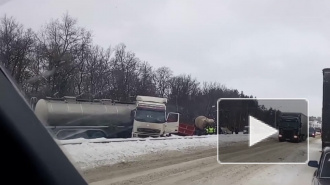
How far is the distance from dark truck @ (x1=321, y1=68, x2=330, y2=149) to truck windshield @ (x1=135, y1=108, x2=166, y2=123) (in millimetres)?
16575

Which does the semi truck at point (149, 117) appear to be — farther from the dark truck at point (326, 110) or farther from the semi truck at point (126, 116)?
the dark truck at point (326, 110)

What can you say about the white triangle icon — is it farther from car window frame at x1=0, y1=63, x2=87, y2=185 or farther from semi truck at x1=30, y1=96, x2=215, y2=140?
semi truck at x1=30, y1=96, x2=215, y2=140

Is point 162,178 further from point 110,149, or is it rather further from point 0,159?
point 0,159

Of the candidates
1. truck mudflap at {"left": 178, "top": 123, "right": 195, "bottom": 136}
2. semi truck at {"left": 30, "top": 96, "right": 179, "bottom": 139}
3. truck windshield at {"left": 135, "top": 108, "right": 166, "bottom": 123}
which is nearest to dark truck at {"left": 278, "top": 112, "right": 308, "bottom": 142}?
semi truck at {"left": 30, "top": 96, "right": 179, "bottom": 139}

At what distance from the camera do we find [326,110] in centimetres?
1622

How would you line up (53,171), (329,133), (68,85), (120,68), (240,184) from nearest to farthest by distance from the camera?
(53,171)
(240,184)
(329,133)
(68,85)
(120,68)

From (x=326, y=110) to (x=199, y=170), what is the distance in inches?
Answer: 210

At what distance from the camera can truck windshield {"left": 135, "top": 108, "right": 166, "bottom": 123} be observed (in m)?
31.6

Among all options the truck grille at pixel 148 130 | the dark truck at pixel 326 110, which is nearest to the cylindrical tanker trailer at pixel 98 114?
the truck grille at pixel 148 130

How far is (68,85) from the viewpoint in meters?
25.3

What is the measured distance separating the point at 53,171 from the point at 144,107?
29130mm

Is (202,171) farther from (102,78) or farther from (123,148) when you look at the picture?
(102,78)

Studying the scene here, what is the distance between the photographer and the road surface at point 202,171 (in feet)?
38.2

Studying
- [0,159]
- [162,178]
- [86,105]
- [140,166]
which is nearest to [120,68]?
[86,105]
